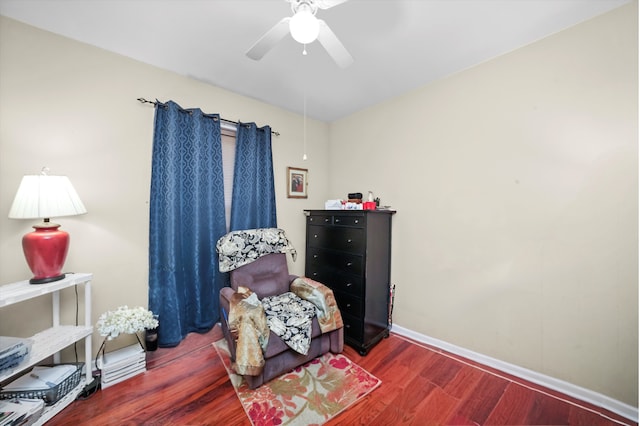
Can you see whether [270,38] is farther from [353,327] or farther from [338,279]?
[353,327]

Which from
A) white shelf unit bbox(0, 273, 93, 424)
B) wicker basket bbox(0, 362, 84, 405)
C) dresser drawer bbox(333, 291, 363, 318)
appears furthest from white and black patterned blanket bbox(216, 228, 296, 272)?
wicker basket bbox(0, 362, 84, 405)

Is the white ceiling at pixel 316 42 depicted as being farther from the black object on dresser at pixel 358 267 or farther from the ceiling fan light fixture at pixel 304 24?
the black object on dresser at pixel 358 267

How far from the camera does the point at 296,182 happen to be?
124 inches

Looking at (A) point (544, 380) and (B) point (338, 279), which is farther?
(B) point (338, 279)

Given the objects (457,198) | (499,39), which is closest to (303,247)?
(457,198)

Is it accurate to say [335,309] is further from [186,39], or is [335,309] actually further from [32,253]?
[186,39]

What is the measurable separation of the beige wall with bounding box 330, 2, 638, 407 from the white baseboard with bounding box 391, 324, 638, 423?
0.05 m

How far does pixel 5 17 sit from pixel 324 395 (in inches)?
134

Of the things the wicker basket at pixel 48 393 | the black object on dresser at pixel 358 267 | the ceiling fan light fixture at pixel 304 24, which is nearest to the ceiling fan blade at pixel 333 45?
the ceiling fan light fixture at pixel 304 24

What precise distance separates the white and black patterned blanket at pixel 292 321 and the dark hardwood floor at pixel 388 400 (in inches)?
19.8

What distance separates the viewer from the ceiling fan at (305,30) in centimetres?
112

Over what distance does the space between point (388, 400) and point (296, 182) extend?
243 centimetres


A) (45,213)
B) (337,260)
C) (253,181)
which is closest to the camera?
(45,213)

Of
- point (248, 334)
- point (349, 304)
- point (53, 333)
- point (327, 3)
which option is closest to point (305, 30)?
point (327, 3)
